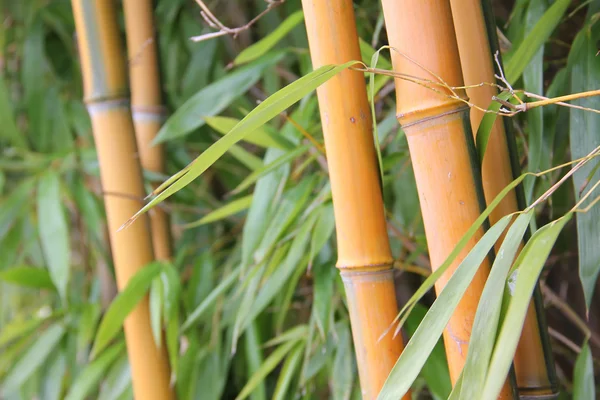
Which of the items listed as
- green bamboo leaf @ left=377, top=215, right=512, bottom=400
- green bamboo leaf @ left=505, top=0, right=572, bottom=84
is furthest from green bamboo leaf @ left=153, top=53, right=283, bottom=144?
green bamboo leaf @ left=377, top=215, right=512, bottom=400

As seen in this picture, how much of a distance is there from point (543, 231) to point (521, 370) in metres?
0.15

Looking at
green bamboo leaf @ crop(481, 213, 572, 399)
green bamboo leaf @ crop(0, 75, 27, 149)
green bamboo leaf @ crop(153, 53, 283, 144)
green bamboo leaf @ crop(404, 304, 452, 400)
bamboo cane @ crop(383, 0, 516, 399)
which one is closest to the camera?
green bamboo leaf @ crop(481, 213, 572, 399)

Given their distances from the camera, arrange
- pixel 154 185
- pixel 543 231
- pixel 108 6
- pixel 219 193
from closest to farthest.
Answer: pixel 543 231, pixel 108 6, pixel 154 185, pixel 219 193

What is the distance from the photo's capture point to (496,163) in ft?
1.57

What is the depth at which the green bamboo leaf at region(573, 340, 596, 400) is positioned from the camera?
0.56 metres

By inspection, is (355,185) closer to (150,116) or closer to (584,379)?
(584,379)

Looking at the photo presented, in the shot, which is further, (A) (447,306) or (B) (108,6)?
(B) (108,6)

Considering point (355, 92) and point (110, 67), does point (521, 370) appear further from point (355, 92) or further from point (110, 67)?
point (110, 67)

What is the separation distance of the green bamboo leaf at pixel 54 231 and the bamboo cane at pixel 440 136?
23.9 inches

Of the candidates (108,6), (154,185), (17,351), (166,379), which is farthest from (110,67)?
(17,351)

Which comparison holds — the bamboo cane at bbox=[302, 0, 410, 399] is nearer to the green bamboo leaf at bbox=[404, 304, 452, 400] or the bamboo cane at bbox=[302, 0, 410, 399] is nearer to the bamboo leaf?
the bamboo leaf

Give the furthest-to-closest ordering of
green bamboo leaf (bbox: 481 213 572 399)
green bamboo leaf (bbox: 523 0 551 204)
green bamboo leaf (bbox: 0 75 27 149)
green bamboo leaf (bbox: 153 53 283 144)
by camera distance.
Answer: green bamboo leaf (bbox: 0 75 27 149), green bamboo leaf (bbox: 153 53 283 144), green bamboo leaf (bbox: 523 0 551 204), green bamboo leaf (bbox: 481 213 572 399)

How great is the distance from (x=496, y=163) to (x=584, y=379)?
0.81 ft

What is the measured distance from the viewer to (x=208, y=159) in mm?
378
